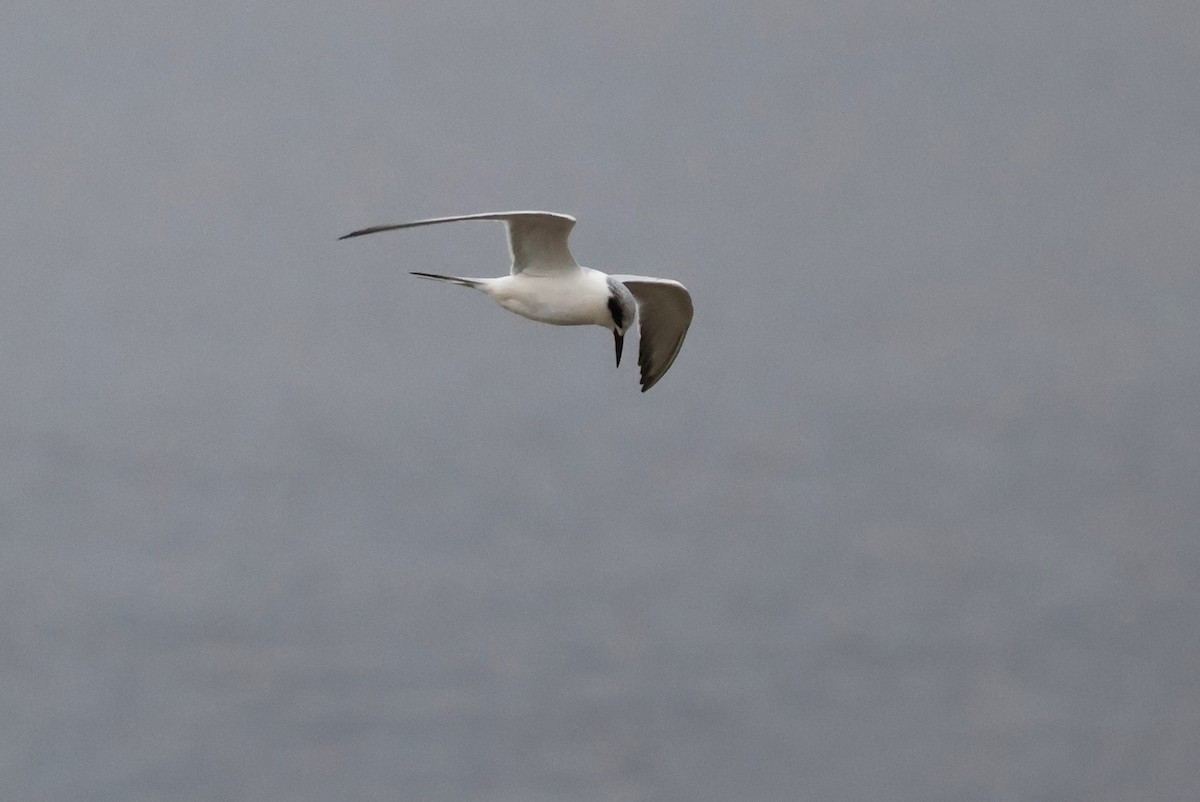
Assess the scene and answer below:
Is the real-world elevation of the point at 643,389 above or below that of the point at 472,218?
below

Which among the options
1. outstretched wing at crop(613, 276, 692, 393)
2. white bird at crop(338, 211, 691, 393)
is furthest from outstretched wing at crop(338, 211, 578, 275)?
outstretched wing at crop(613, 276, 692, 393)

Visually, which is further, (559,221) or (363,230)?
(559,221)

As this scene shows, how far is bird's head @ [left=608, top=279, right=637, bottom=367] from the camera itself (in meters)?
11.3

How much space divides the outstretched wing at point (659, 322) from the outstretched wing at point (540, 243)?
1.34 m

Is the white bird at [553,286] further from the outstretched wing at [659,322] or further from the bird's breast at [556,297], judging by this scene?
the outstretched wing at [659,322]

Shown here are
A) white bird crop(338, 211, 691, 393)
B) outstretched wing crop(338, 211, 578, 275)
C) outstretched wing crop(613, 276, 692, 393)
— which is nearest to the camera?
outstretched wing crop(338, 211, 578, 275)

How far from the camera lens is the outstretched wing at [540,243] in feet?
36.4

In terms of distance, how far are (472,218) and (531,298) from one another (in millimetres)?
1590

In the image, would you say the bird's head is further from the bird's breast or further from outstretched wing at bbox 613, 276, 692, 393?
outstretched wing at bbox 613, 276, 692, 393

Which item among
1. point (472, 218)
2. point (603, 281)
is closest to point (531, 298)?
point (603, 281)

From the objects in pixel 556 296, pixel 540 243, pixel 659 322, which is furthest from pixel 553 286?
pixel 659 322

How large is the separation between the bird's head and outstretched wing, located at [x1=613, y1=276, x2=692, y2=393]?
1205mm

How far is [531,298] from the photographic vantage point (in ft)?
37.2

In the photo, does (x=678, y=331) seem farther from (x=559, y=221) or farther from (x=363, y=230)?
(x=363, y=230)
